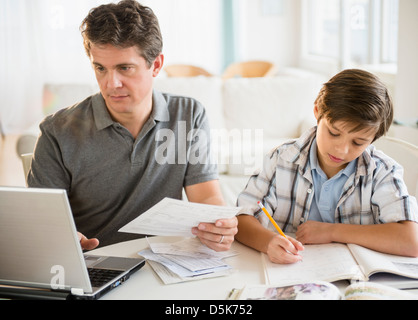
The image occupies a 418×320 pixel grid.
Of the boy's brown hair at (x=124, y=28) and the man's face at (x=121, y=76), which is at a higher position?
the boy's brown hair at (x=124, y=28)

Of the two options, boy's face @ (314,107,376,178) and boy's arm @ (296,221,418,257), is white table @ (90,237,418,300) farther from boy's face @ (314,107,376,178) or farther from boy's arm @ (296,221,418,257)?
boy's face @ (314,107,376,178)

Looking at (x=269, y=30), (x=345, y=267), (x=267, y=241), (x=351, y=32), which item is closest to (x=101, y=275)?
(x=267, y=241)

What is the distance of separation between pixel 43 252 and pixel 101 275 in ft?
0.49

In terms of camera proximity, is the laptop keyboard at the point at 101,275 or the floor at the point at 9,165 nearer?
the laptop keyboard at the point at 101,275

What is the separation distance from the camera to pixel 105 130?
5.14ft

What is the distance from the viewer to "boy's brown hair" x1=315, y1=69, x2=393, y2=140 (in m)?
1.29

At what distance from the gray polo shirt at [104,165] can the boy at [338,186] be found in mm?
303

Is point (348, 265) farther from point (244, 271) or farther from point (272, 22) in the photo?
point (272, 22)

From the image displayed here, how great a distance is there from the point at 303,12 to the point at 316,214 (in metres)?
4.81

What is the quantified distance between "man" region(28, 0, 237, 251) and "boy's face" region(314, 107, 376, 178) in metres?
0.41

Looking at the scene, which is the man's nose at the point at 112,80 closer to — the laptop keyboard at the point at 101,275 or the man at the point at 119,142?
the man at the point at 119,142

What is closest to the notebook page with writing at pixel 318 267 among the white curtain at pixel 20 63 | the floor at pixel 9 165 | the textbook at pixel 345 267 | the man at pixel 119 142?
the textbook at pixel 345 267

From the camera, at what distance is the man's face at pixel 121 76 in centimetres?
145

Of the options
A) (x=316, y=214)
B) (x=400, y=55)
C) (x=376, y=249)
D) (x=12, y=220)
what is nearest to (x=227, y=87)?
(x=400, y=55)
